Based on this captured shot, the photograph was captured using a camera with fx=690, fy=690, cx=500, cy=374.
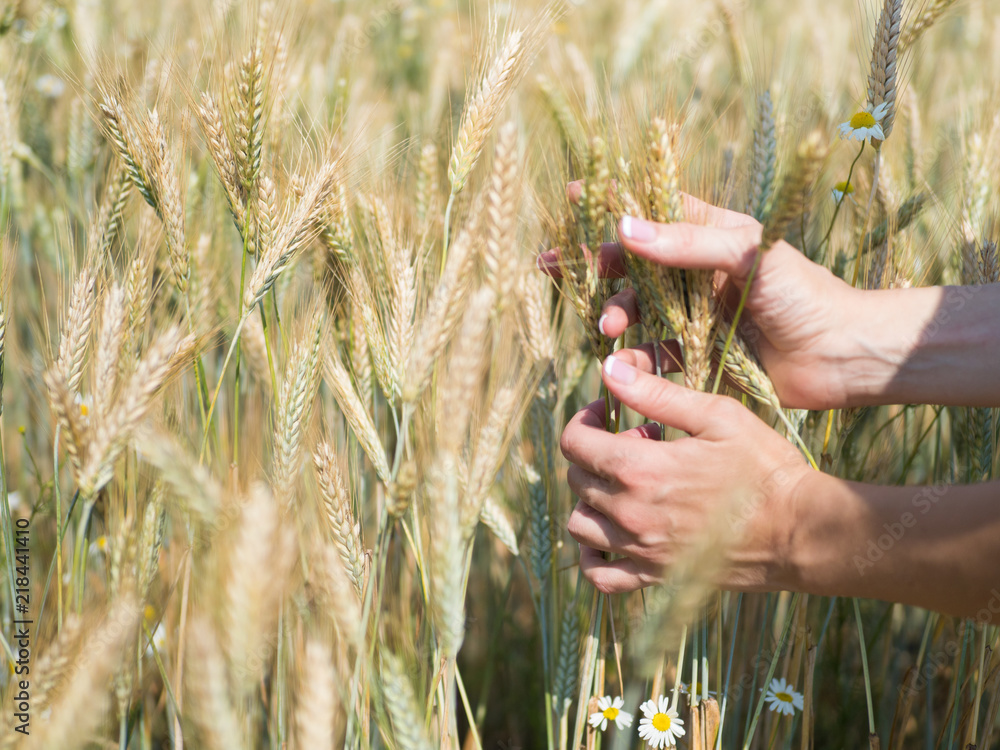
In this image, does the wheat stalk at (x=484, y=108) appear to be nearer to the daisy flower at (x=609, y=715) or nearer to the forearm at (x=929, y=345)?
the forearm at (x=929, y=345)

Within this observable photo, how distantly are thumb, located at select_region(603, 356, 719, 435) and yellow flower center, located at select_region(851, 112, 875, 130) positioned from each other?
0.57 meters

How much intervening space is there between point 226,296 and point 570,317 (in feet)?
2.64

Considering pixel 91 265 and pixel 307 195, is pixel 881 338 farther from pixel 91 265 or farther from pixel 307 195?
pixel 91 265

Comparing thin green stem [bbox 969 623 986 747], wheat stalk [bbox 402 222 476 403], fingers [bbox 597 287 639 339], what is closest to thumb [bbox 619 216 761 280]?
fingers [bbox 597 287 639 339]

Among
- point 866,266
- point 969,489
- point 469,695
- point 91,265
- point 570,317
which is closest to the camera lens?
point 969,489

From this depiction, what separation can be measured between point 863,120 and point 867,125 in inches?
0.4

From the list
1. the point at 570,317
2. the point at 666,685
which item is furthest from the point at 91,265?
the point at 666,685

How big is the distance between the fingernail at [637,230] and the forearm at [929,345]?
Answer: 1.67 feet

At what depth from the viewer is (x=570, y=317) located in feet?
5.21

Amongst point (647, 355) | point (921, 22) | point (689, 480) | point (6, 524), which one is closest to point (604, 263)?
point (647, 355)

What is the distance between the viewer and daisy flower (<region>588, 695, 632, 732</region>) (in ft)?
3.80

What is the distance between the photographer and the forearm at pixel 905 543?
2.89 feet

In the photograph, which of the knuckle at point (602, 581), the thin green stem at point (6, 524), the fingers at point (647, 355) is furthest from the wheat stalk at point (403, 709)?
the thin green stem at point (6, 524)

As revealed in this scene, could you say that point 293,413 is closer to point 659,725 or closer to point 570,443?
point 570,443
